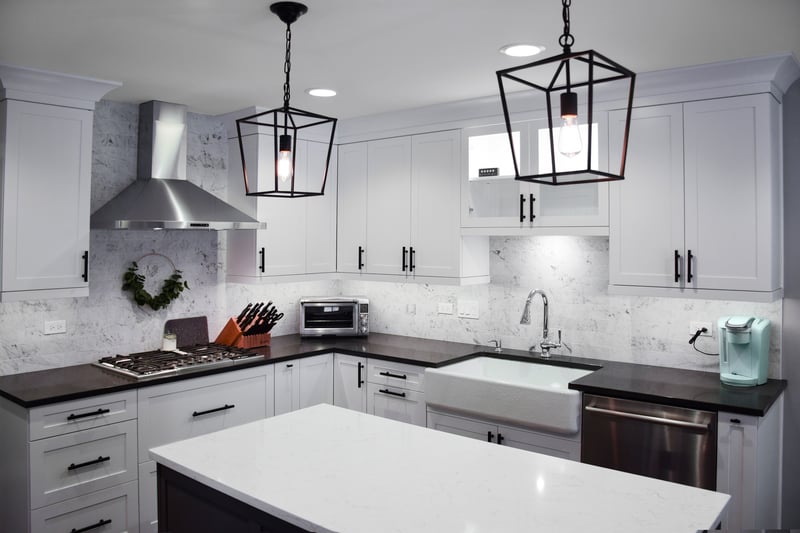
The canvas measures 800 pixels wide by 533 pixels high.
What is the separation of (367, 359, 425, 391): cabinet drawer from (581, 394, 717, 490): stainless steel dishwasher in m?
1.06

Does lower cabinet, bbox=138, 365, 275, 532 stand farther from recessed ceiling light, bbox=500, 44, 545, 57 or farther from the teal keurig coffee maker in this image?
the teal keurig coffee maker

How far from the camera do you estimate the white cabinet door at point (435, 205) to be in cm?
399

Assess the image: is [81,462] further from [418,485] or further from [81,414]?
[418,485]

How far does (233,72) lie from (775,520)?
11.5 ft

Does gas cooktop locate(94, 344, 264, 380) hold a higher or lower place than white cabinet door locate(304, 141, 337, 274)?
lower

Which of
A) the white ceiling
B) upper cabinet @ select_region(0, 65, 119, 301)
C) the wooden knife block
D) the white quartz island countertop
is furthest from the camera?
the wooden knife block

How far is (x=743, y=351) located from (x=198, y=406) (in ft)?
9.40

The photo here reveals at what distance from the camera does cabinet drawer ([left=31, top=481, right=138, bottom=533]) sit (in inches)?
115

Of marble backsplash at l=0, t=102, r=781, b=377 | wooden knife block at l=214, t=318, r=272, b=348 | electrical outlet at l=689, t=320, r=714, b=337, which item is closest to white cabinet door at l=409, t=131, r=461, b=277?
marble backsplash at l=0, t=102, r=781, b=377

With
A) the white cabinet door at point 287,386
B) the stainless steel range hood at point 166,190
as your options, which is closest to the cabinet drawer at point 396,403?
the white cabinet door at point 287,386

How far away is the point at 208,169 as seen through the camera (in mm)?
4281

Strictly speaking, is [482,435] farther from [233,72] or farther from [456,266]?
[233,72]

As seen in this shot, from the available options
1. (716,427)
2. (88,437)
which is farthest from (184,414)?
(716,427)

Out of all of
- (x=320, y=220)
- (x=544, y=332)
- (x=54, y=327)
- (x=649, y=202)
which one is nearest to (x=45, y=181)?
(x=54, y=327)
